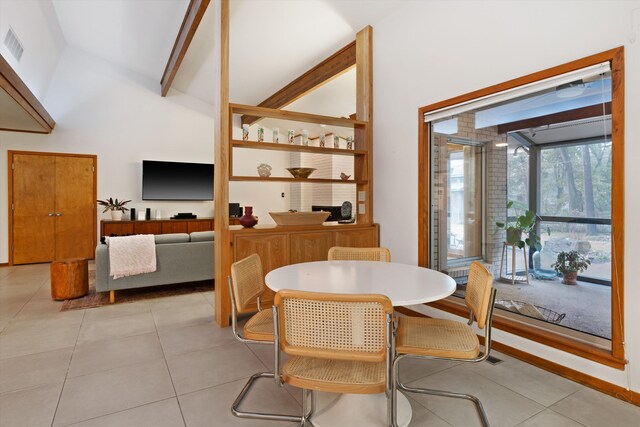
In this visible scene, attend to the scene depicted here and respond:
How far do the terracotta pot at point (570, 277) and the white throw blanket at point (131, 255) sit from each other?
3971 millimetres

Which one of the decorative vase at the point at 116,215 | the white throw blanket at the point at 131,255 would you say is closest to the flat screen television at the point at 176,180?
the decorative vase at the point at 116,215

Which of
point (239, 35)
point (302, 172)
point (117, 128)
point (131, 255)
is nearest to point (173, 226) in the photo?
point (117, 128)

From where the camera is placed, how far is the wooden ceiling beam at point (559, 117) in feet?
7.10

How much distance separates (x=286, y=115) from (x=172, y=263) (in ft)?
7.30

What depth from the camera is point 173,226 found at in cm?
682

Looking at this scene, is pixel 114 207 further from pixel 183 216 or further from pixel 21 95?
pixel 21 95

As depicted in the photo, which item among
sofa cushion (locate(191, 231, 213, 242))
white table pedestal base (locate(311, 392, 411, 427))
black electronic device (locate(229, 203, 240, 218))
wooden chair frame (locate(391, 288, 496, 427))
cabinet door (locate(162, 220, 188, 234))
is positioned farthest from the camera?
black electronic device (locate(229, 203, 240, 218))

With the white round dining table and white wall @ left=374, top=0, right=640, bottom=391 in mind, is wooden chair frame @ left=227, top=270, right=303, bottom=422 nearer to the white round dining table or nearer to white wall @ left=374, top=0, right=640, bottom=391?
the white round dining table

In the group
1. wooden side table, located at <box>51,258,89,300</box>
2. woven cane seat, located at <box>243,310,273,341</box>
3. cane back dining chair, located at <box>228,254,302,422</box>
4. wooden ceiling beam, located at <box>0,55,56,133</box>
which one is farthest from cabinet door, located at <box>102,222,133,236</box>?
woven cane seat, located at <box>243,310,273,341</box>

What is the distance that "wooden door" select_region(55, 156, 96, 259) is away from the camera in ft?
20.8

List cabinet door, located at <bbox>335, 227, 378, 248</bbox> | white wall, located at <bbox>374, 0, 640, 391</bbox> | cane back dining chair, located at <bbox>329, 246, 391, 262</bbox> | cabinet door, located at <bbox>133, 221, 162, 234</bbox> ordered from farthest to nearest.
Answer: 1. cabinet door, located at <bbox>133, 221, 162, 234</bbox>
2. cabinet door, located at <bbox>335, 227, 378, 248</bbox>
3. cane back dining chair, located at <bbox>329, 246, 391, 262</bbox>
4. white wall, located at <bbox>374, 0, 640, 391</bbox>

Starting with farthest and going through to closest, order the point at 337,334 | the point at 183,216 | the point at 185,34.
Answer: the point at 183,216
the point at 185,34
the point at 337,334

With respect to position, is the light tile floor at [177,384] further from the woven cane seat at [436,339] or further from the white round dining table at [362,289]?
the woven cane seat at [436,339]

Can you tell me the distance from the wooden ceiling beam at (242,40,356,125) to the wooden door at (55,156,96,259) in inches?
149
